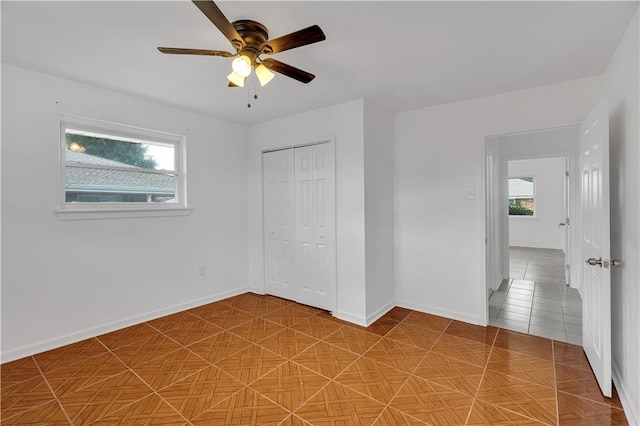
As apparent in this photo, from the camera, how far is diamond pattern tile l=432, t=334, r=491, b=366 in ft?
8.71

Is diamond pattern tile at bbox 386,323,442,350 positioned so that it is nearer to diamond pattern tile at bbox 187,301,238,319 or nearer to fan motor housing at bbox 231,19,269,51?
diamond pattern tile at bbox 187,301,238,319

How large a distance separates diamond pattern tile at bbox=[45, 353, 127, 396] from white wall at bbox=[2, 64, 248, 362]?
53cm

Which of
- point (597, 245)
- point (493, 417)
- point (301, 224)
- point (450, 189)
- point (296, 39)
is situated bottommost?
point (493, 417)

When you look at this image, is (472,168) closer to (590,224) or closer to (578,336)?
(590,224)

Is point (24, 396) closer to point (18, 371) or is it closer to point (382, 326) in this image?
point (18, 371)

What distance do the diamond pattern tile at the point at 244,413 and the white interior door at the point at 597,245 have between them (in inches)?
87.7

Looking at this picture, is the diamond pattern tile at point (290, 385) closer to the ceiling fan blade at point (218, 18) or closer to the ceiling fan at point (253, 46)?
the ceiling fan at point (253, 46)

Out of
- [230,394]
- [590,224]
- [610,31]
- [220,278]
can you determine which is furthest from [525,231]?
[230,394]

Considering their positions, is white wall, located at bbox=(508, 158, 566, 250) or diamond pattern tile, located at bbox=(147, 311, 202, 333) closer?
diamond pattern tile, located at bbox=(147, 311, 202, 333)

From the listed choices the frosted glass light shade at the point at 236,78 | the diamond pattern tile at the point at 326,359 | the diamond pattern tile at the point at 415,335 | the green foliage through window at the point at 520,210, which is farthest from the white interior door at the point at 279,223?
the green foliage through window at the point at 520,210

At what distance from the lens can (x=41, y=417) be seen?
197cm

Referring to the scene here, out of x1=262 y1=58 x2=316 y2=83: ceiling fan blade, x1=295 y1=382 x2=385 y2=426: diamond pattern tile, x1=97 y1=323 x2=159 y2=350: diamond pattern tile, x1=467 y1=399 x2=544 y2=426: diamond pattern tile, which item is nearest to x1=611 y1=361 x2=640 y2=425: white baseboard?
x1=467 y1=399 x2=544 y2=426: diamond pattern tile

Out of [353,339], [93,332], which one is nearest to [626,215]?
[353,339]

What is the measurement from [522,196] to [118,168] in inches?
388
